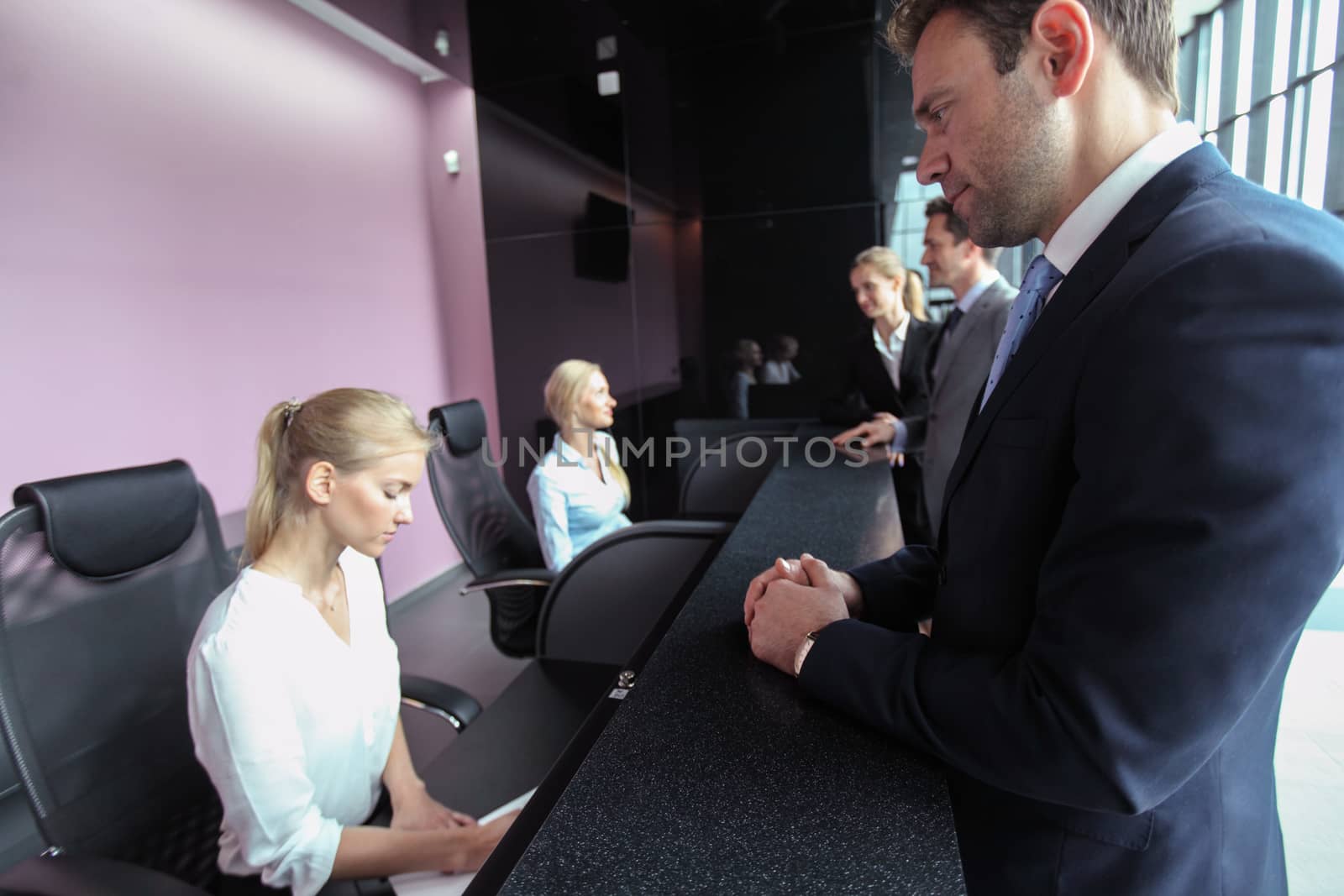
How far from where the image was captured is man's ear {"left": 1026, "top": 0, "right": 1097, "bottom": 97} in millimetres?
621

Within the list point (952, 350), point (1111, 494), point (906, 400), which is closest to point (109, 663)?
point (1111, 494)

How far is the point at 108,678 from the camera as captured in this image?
1.23m

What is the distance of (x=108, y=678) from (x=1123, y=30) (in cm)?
176

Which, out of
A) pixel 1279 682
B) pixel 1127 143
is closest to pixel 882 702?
pixel 1279 682

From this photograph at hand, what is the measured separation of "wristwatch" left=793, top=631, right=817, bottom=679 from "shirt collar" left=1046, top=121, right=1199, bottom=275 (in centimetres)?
47

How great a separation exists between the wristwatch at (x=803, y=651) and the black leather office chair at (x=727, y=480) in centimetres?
210

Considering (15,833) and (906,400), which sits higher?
(906,400)

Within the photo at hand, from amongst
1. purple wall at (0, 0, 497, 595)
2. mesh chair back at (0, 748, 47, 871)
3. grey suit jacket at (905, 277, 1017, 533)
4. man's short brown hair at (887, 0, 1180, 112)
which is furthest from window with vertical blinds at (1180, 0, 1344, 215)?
mesh chair back at (0, 748, 47, 871)

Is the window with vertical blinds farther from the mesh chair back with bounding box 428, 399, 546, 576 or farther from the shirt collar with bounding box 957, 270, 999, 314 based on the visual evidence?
the mesh chair back with bounding box 428, 399, 546, 576

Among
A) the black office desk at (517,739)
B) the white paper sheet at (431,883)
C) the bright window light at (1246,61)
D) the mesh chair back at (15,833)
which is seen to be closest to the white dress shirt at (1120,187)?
the white paper sheet at (431,883)

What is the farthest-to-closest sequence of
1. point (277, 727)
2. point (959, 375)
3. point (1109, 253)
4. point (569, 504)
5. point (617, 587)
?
point (569, 504), point (959, 375), point (617, 587), point (277, 727), point (1109, 253)

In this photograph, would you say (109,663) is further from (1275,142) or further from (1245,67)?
(1245,67)

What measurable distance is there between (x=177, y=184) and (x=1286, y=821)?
4.41 m

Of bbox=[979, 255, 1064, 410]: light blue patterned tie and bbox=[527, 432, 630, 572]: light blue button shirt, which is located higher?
bbox=[979, 255, 1064, 410]: light blue patterned tie
